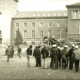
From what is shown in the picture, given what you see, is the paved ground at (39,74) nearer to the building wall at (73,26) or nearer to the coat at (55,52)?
the coat at (55,52)

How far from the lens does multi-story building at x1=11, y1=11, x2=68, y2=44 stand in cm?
7625

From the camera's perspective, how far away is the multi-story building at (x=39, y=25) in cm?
7625

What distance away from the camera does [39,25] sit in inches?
3081

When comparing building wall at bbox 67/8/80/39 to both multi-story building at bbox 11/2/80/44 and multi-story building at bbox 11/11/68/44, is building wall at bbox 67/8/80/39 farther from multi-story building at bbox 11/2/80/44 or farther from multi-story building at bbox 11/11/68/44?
multi-story building at bbox 11/11/68/44

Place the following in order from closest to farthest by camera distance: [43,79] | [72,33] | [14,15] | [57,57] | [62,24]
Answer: [43,79] → [57,57] → [72,33] → [62,24] → [14,15]

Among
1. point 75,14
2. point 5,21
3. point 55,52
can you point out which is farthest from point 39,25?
point 55,52

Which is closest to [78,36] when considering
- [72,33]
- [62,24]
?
[72,33]

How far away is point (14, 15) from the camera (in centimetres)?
8231

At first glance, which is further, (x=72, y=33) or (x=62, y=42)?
(x=72, y=33)

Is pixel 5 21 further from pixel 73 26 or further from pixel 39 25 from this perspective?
pixel 73 26

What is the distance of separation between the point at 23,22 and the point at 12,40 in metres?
6.57

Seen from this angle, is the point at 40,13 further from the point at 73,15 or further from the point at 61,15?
the point at 73,15

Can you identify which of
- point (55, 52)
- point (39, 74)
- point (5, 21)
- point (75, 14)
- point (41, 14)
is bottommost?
point (39, 74)

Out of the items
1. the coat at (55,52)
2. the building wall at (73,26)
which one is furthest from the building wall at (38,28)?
the coat at (55,52)
